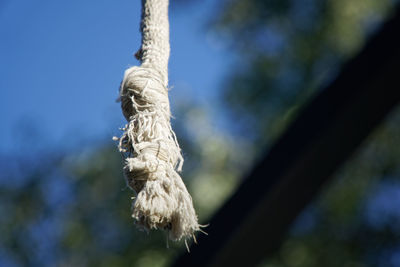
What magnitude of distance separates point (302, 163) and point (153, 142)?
0.44 meters

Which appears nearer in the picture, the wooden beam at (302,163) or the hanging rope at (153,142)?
the wooden beam at (302,163)

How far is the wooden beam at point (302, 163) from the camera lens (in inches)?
15.8

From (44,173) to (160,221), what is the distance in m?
4.00

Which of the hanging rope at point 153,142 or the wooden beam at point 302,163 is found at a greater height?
the hanging rope at point 153,142

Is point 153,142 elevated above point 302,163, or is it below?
above

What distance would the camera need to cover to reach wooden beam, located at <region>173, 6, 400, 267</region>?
402mm

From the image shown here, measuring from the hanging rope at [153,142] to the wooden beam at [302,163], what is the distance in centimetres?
34

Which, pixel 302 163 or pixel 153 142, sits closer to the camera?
pixel 302 163

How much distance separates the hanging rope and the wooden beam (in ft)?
1.13

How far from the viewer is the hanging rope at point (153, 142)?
77cm

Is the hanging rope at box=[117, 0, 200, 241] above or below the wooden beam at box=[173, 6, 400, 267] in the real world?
above

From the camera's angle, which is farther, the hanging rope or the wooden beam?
the hanging rope

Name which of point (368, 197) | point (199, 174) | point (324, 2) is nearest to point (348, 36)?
point (324, 2)

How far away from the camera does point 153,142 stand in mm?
824
